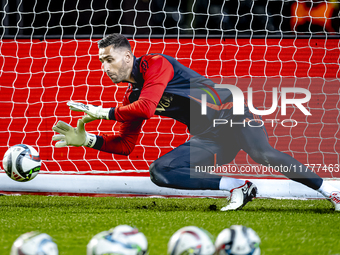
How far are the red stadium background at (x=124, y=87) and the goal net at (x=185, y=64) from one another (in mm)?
14

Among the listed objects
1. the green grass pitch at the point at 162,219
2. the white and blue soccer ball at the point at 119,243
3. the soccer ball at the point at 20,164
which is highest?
the white and blue soccer ball at the point at 119,243

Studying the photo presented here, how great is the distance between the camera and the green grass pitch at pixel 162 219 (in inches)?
92.8

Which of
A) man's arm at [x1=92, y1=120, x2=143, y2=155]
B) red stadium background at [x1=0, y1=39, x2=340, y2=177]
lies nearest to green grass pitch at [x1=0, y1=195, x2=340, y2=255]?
man's arm at [x1=92, y1=120, x2=143, y2=155]

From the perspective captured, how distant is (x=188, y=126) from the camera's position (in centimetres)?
397

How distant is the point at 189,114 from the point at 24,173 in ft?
5.10

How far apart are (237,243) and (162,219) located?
1373mm

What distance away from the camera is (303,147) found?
562cm

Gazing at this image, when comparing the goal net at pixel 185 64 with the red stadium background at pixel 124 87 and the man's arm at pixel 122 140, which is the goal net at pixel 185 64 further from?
the man's arm at pixel 122 140

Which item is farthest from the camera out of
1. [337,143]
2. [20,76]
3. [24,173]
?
[20,76]

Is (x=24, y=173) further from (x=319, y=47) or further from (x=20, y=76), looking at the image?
(x=319, y=47)

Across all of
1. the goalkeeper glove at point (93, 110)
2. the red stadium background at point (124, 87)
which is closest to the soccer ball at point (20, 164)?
the goalkeeper glove at point (93, 110)

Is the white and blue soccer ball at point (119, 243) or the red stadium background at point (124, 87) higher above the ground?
the red stadium background at point (124, 87)

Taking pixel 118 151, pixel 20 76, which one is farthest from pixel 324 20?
pixel 20 76

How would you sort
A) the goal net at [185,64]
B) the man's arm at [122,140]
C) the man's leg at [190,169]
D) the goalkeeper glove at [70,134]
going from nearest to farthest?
1. the man's leg at [190,169]
2. the goalkeeper glove at [70,134]
3. the man's arm at [122,140]
4. the goal net at [185,64]
